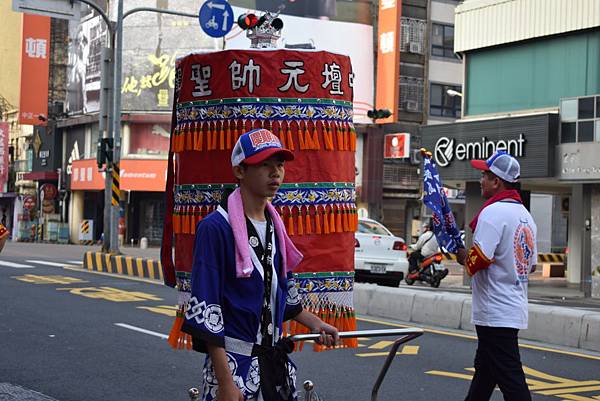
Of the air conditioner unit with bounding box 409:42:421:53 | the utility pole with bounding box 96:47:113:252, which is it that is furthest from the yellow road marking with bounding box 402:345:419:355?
the air conditioner unit with bounding box 409:42:421:53

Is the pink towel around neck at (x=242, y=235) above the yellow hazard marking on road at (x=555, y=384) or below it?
above

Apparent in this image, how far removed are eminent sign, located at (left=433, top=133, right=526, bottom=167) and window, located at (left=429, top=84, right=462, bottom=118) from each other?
2108cm

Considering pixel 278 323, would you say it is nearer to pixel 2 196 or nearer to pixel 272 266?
pixel 272 266

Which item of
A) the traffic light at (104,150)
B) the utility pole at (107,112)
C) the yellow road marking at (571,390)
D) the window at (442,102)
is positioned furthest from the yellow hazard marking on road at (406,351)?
the window at (442,102)

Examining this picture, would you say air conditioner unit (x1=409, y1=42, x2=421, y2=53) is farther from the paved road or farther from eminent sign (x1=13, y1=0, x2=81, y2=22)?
the paved road

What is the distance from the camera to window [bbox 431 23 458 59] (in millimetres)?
45438

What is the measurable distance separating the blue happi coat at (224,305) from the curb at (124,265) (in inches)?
675

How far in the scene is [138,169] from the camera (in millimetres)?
43438

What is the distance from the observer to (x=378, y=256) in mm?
20203

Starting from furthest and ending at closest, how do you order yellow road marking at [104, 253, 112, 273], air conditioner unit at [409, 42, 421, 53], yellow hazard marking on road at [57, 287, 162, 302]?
air conditioner unit at [409, 42, 421, 53], yellow road marking at [104, 253, 112, 273], yellow hazard marking on road at [57, 287, 162, 302]

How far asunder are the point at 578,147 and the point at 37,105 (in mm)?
36067

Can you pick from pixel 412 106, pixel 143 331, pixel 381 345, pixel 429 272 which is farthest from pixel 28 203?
pixel 381 345

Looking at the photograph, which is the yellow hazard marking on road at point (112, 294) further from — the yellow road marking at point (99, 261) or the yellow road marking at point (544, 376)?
the yellow road marking at point (544, 376)

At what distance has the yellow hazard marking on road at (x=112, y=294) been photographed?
15480mm
